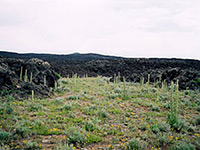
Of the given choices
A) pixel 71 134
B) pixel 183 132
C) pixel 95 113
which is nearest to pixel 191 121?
pixel 183 132

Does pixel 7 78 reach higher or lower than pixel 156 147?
higher

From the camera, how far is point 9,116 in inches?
257

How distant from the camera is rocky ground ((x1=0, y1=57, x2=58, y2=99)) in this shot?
9836 millimetres

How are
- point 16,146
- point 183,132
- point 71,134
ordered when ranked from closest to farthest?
point 16,146 → point 71,134 → point 183,132

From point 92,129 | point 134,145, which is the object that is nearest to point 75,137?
point 92,129

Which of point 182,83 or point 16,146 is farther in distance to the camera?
point 182,83

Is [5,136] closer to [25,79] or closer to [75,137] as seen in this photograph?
[75,137]

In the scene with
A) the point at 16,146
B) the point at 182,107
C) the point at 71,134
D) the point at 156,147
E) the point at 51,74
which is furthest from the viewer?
the point at 51,74

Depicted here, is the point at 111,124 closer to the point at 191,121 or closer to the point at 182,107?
the point at 191,121

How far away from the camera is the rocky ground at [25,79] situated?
984 centimetres

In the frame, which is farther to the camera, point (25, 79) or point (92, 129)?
point (25, 79)

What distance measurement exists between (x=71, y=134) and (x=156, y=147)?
271 centimetres

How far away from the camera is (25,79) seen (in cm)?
1198

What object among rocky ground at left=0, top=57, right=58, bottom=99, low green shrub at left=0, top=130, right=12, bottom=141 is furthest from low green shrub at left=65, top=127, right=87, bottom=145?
rocky ground at left=0, top=57, right=58, bottom=99
